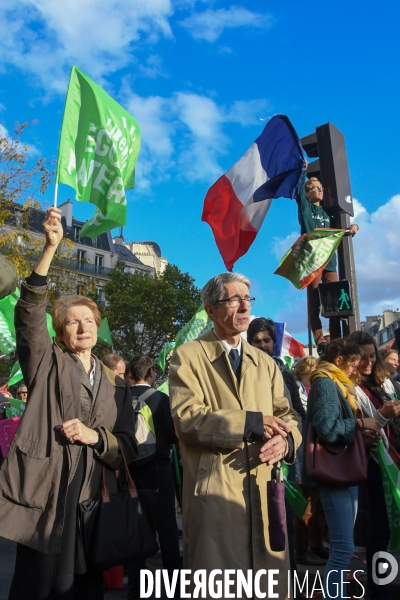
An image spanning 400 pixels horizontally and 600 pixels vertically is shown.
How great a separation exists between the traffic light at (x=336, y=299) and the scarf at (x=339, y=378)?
2919 millimetres

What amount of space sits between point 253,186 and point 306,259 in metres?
1.01

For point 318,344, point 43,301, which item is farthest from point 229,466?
point 318,344

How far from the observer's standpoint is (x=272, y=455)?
9.34 ft

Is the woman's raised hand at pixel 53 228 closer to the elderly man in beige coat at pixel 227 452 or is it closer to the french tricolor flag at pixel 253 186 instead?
the elderly man in beige coat at pixel 227 452

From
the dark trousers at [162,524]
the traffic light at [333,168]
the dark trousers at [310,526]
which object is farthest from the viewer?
the traffic light at [333,168]

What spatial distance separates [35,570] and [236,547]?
0.93m

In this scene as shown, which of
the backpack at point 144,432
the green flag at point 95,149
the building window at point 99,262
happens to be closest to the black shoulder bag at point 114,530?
the backpack at point 144,432

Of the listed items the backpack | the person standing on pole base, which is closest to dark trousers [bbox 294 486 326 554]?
the backpack

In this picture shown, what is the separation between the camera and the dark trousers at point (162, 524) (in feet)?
14.8

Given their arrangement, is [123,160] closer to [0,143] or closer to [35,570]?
[35,570]

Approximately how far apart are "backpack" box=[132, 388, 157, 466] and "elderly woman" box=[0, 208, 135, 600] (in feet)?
3.16

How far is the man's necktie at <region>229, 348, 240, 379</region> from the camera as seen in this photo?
10.3 ft

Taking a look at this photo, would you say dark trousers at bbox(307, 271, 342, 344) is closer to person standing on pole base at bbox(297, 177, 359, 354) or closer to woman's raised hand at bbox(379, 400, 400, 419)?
person standing on pole base at bbox(297, 177, 359, 354)

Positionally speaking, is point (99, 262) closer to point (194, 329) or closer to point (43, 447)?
point (194, 329)
